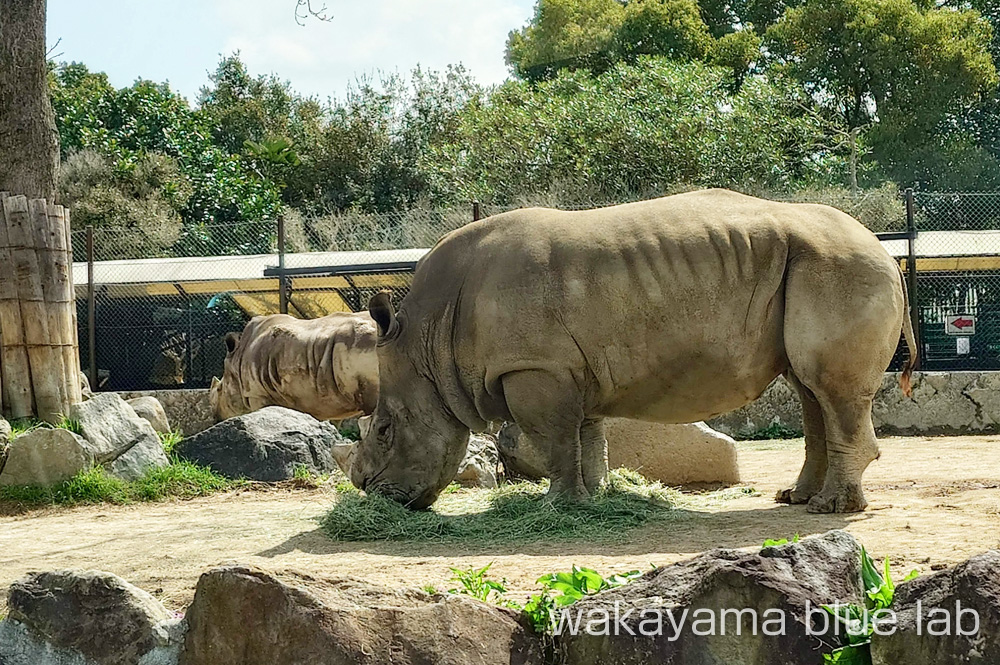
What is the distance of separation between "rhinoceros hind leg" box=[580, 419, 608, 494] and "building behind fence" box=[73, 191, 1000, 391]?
6.47 metres

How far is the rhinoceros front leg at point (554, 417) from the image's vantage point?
745 cm

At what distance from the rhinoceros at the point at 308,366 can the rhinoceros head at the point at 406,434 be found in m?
3.80

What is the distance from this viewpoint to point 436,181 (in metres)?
27.3

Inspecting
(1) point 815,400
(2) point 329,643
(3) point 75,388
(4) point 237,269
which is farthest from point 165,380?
(2) point 329,643

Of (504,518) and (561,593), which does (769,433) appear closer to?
(504,518)

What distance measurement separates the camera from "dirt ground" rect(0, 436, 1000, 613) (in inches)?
229

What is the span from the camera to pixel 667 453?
9.38 meters

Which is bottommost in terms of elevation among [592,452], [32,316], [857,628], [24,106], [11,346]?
[592,452]

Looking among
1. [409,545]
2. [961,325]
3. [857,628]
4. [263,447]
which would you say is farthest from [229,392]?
[857,628]

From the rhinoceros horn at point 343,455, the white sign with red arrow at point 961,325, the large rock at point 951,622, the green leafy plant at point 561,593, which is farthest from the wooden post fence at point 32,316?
the white sign with red arrow at point 961,325

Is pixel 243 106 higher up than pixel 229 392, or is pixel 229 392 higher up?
pixel 243 106

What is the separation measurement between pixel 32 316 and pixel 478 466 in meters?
3.92

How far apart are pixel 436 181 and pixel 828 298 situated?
67.2 feet

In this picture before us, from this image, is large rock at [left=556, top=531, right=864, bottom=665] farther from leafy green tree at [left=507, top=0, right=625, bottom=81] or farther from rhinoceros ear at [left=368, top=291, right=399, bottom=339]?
leafy green tree at [left=507, top=0, right=625, bottom=81]
